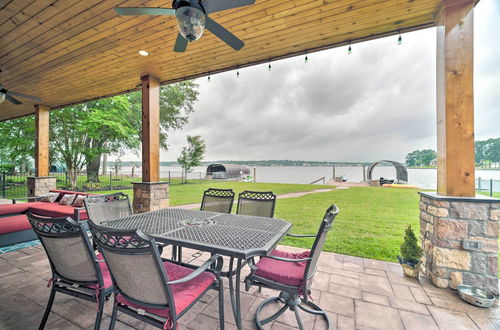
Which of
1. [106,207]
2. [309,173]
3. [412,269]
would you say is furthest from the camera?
[309,173]

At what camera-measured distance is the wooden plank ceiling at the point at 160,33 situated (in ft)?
7.53

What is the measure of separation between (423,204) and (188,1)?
318 cm

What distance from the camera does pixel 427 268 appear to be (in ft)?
7.93

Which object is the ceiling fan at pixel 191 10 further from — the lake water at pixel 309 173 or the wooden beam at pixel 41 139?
the lake water at pixel 309 173

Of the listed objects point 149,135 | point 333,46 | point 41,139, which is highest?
point 333,46

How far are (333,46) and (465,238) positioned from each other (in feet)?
8.94

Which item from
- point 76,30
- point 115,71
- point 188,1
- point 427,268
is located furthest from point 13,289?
point 427,268

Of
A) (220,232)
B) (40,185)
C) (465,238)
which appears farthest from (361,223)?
(40,185)

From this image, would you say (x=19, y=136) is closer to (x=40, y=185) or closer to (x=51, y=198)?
(x=40, y=185)

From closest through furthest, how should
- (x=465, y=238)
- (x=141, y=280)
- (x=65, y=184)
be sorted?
1. (x=141, y=280)
2. (x=465, y=238)
3. (x=65, y=184)

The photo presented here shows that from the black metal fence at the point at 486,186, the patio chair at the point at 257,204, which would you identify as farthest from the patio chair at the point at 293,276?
the black metal fence at the point at 486,186

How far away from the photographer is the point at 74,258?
147cm

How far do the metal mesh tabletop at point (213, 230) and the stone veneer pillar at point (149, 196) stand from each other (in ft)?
4.91

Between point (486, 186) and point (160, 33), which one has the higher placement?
point (160, 33)
